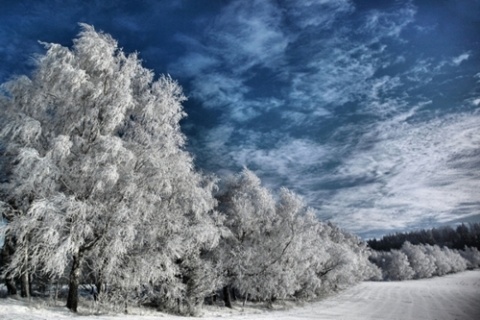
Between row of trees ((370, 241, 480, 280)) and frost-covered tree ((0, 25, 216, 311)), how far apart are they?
420 ft

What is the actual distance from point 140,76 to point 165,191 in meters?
6.58

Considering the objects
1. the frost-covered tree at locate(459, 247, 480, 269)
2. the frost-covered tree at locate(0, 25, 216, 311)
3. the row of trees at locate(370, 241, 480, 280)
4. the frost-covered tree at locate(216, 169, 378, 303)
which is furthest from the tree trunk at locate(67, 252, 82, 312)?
the frost-covered tree at locate(459, 247, 480, 269)

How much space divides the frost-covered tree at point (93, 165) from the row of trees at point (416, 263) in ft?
420

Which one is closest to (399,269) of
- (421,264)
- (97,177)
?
(421,264)

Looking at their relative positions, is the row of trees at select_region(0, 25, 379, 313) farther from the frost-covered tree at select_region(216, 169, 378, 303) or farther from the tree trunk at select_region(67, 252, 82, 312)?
the frost-covered tree at select_region(216, 169, 378, 303)

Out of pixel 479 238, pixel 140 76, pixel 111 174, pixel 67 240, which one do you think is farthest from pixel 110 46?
pixel 479 238

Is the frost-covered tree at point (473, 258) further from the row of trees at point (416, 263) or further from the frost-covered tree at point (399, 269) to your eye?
the frost-covered tree at point (399, 269)

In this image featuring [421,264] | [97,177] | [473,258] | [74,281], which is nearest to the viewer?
[97,177]

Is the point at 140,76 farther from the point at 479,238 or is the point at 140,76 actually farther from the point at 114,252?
the point at 479,238

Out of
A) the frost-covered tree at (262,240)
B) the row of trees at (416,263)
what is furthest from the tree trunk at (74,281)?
the row of trees at (416,263)

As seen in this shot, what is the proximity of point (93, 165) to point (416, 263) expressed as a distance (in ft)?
468

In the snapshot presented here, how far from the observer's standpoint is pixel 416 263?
129m

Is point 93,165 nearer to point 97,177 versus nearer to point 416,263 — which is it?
point 97,177

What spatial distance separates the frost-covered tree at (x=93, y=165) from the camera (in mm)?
13656
